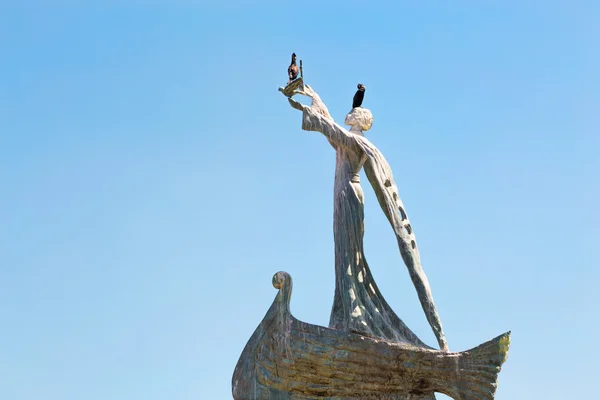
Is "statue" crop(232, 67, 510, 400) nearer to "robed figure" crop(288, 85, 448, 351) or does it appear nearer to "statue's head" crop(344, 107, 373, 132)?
"robed figure" crop(288, 85, 448, 351)

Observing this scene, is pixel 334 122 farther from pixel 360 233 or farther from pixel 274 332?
pixel 274 332

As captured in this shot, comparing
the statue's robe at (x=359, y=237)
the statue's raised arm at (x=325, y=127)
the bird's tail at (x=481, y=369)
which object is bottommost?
the bird's tail at (x=481, y=369)

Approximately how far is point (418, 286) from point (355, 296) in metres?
0.99

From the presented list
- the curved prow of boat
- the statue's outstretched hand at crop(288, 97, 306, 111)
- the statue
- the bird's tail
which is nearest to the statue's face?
the statue

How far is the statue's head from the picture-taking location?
773 inches

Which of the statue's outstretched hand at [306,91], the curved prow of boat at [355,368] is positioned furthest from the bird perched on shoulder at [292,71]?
the curved prow of boat at [355,368]

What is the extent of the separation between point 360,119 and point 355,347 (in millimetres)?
3735

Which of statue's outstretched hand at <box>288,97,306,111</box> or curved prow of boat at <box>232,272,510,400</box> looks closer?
curved prow of boat at <box>232,272,510,400</box>

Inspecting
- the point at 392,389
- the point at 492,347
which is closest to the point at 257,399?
the point at 392,389

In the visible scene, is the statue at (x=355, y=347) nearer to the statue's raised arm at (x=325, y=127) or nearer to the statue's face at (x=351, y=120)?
the statue's raised arm at (x=325, y=127)

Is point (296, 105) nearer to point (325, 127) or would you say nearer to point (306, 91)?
point (306, 91)

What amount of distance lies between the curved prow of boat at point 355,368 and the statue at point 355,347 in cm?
1

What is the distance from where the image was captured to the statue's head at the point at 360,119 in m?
19.6

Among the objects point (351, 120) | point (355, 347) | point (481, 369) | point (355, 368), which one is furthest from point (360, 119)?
point (481, 369)
